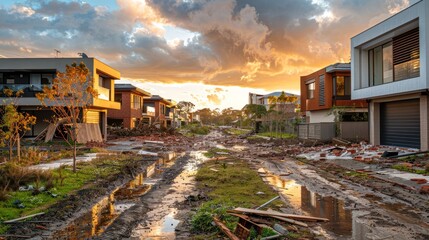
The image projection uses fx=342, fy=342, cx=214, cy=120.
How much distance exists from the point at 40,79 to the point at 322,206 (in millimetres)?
29089

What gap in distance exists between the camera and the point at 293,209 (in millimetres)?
8773

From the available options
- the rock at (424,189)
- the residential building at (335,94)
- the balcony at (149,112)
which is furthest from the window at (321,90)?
the balcony at (149,112)

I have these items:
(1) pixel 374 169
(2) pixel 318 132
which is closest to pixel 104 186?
(1) pixel 374 169

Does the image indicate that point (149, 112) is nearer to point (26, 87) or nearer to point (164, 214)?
point (26, 87)

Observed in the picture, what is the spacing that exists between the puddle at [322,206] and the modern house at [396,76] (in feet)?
35.9

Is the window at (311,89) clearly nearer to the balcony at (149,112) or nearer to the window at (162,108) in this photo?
the balcony at (149,112)

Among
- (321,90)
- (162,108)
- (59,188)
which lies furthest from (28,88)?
(162,108)

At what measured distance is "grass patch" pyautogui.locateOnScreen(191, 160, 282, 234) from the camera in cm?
739

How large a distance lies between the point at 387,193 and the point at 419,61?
11.6m

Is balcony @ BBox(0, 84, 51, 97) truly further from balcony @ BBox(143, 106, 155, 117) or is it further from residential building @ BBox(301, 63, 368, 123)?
residential building @ BBox(301, 63, 368, 123)

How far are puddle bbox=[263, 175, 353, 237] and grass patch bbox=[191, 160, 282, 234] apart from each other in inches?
23.2

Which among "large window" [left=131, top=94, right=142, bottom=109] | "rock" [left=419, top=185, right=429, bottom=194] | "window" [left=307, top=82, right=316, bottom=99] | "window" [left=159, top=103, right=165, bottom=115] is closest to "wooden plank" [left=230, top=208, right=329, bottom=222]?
"rock" [left=419, top=185, right=429, bottom=194]

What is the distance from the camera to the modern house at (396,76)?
18.6m

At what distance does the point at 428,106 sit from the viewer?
1877 cm
